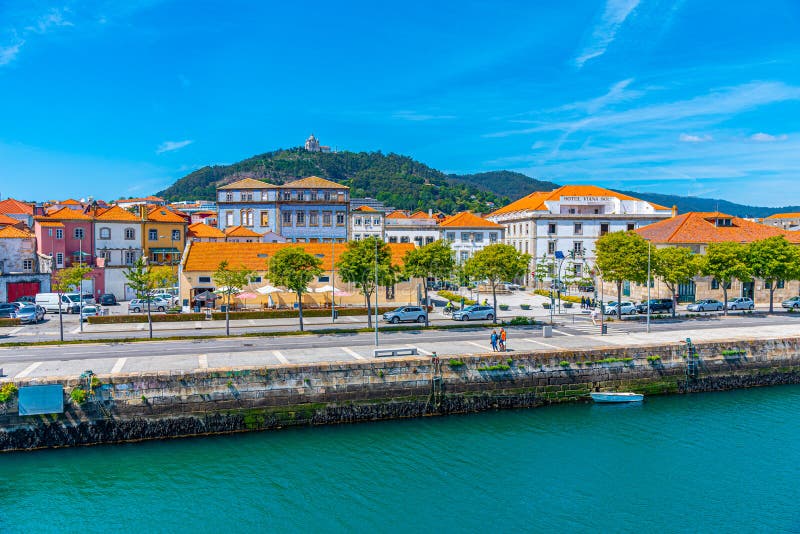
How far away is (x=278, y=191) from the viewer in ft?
348

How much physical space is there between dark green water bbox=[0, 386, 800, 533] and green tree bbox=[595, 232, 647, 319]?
23940 mm

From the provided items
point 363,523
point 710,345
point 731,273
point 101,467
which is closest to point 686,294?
point 731,273

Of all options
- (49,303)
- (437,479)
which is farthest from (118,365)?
(49,303)

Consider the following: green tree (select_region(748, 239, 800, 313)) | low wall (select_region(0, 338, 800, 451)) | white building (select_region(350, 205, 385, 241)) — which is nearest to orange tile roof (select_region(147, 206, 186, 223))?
white building (select_region(350, 205, 385, 241))

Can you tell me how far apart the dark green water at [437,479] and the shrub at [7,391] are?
10.0ft

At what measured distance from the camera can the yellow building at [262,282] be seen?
67.1 meters

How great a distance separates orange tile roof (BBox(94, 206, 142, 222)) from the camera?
8469 centimetres

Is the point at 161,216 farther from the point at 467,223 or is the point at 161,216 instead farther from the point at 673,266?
the point at 673,266

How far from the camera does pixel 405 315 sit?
59500mm

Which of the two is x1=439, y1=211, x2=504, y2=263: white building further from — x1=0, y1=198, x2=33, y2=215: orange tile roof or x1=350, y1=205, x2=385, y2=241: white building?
x1=0, y1=198, x2=33, y2=215: orange tile roof

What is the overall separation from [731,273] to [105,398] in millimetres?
59666

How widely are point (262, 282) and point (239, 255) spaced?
436 centimetres

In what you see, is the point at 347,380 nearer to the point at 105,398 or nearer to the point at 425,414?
the point at 425,414

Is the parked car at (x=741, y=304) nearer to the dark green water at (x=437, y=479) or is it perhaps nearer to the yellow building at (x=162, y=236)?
the dark green water at (x=437, y=479)
